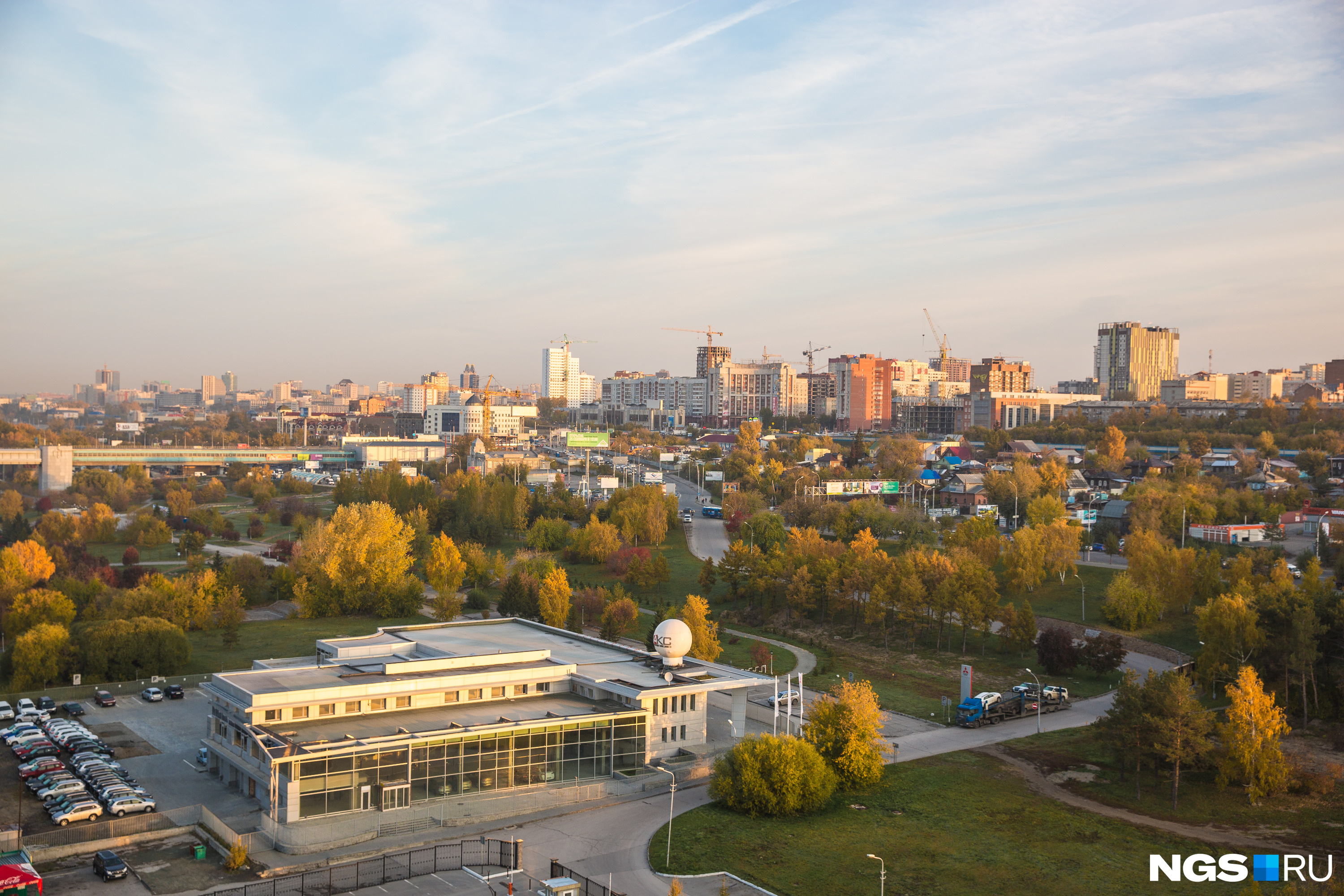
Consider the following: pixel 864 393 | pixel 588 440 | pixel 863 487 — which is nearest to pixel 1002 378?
pixel 864 393

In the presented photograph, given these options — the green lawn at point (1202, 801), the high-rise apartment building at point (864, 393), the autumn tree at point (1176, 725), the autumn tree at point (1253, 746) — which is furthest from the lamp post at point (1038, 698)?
the high-rise apartment building at point (864, 393)

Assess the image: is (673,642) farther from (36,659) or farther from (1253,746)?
(36,659)

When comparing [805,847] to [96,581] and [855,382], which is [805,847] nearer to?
[96,581]

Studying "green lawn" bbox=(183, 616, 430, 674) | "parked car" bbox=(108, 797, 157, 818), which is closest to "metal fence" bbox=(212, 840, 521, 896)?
"parked car" bbox=(108, 797, 157, 818)

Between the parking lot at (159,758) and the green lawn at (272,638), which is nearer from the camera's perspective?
the parking lot at (159,758)

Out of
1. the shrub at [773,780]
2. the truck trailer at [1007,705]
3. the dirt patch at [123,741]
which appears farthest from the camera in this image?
the truck trailer at [1007,705]

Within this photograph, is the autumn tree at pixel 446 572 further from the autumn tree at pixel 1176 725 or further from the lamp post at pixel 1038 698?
the autumn tree at pixel 1176 725
